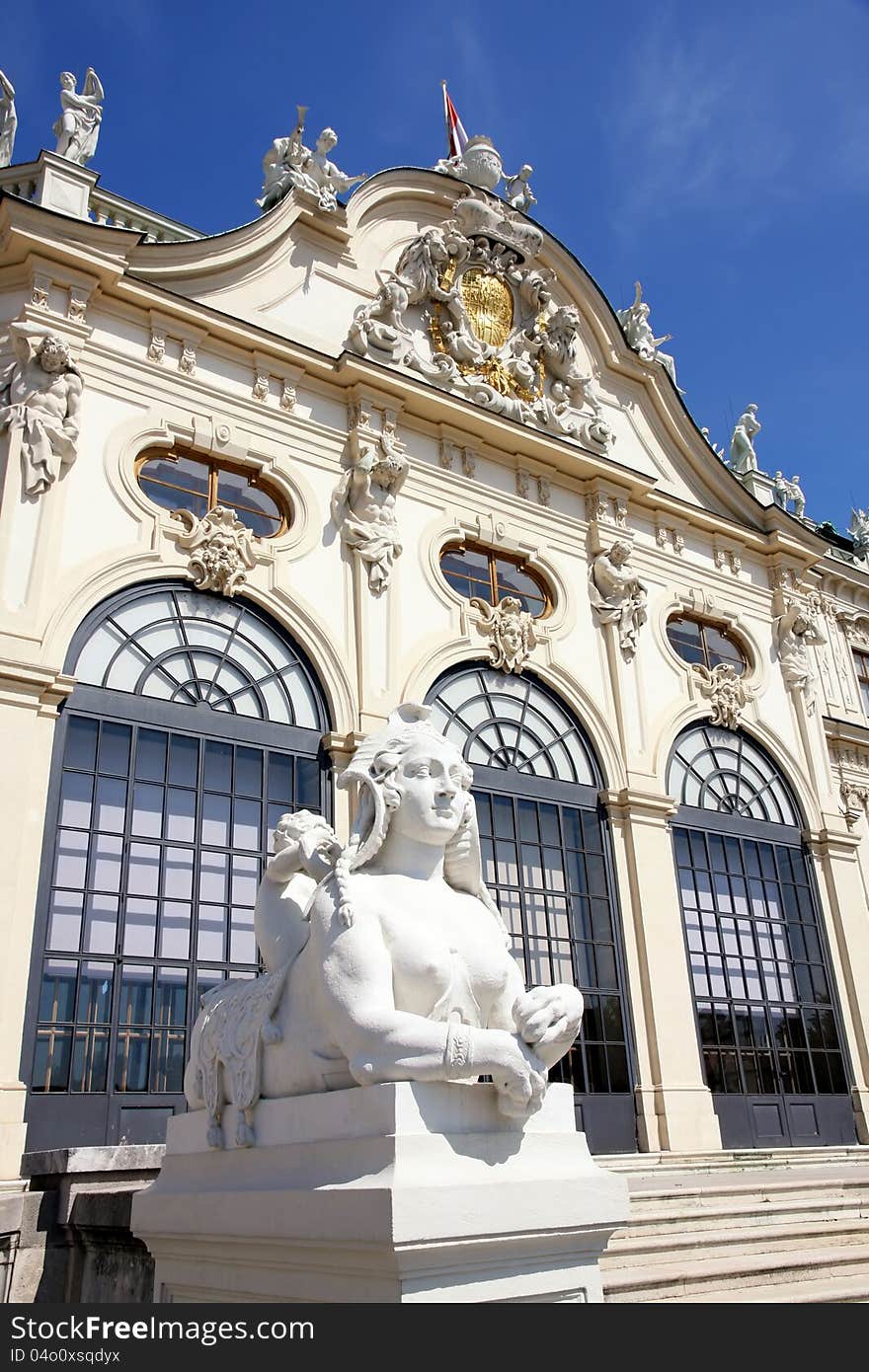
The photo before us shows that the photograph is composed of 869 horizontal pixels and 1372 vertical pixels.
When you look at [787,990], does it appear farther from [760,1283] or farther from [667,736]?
[760,1283]

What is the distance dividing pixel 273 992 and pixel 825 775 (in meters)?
16.3

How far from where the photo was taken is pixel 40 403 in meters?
12.2

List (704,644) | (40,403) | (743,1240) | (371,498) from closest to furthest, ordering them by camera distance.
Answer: (743,1240), (40,403), (371,498), (704,644)

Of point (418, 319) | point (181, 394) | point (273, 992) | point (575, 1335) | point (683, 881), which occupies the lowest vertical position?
point (575, 1335)

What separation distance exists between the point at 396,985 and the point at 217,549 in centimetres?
993

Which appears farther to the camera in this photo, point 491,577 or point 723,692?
point 723,692

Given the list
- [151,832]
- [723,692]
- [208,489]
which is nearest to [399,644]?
[208,489]

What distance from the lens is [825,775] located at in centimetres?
1867

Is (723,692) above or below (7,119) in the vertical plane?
below

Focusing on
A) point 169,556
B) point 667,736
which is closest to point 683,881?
point 667,736

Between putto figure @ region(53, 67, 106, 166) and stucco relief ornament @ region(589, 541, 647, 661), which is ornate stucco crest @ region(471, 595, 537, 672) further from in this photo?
putto figure @ region(53, 67, 106, 166)

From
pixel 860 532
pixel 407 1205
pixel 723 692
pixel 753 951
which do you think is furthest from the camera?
pixel 860 532

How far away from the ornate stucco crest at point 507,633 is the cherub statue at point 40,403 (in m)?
6.03

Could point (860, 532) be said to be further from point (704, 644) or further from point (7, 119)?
point (7, 119)
